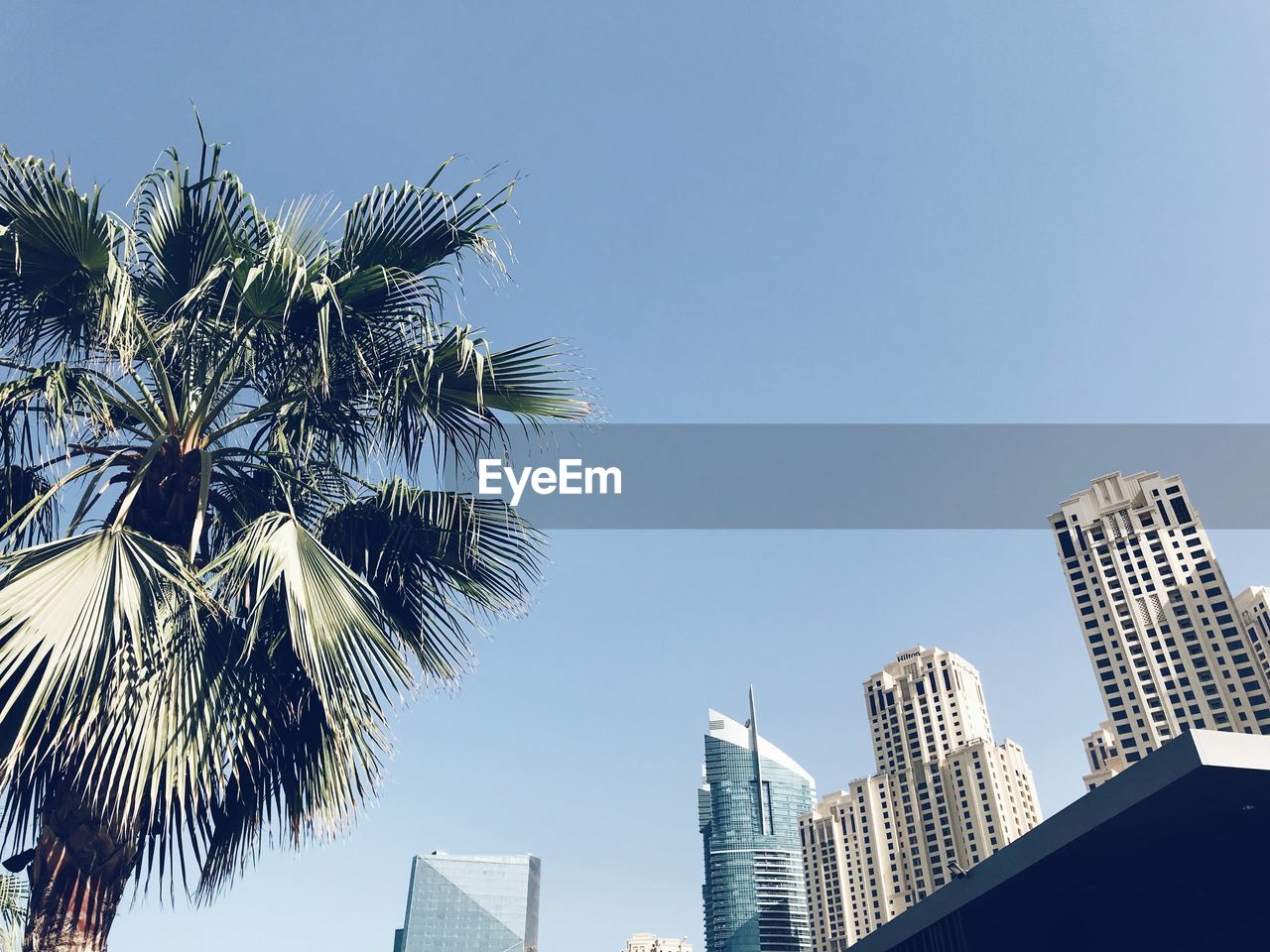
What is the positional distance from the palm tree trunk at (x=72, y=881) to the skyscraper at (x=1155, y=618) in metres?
111

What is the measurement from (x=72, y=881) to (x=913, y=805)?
141 metres

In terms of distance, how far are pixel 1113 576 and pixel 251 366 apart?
12685 cm

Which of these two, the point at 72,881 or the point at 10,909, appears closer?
the point at 72,881

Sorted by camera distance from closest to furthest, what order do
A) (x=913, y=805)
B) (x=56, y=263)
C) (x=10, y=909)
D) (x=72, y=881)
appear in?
1. (x=72, y=881)
2. (x=56, y=263)
3. (x=10, y=909)
4. (x=913, y=805)

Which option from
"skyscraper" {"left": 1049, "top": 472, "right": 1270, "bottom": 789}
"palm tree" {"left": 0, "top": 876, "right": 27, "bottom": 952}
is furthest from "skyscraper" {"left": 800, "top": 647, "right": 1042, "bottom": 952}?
"palm tree" {"left": 0, "top": 876, "right": 27, "bottom": 952}

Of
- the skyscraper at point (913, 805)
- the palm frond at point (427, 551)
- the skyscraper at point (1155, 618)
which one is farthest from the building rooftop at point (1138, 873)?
the skyscraper at point (913, 805)

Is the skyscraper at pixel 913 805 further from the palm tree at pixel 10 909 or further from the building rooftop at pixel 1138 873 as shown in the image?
the palm tree at pixel 10 909

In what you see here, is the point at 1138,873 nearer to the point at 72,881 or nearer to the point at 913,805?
the point at 72,881

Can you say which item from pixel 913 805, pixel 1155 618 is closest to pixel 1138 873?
pixel 1155 618

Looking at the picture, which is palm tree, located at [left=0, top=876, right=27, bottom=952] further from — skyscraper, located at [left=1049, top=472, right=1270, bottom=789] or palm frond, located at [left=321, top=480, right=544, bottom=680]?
skyscraper, located at [left=1049, top=472, right=1270, bottom=789]

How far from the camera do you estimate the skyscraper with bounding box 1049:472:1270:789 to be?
104 metres

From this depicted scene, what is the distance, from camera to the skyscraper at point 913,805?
4894 inches

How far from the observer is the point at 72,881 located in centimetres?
491

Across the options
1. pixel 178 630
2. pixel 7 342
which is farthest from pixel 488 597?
pixel 7 342
